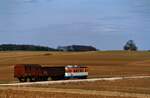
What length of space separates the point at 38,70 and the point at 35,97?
36978 millimetres

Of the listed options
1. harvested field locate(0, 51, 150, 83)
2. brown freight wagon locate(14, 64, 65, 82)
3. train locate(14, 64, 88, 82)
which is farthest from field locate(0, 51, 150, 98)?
train locate(14, 64, 88, 82)

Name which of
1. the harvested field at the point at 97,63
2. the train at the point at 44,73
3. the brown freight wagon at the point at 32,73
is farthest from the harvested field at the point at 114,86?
the harvested field at the point at 97,63

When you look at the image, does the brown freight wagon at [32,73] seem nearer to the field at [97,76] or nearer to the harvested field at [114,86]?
the field at [97,76]

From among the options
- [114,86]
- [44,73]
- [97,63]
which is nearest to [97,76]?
[44,73]

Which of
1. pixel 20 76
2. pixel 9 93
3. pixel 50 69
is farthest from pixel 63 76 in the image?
pixel 9 93

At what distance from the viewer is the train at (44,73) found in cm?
7375

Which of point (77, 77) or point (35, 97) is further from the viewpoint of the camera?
point (77, 77)

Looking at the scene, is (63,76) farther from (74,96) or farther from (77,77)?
(74,96)

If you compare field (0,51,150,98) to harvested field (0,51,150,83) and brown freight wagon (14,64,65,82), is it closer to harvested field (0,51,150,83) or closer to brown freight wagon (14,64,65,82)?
harvested field (0,51,150,83)

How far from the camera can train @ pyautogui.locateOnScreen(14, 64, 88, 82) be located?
7375cm

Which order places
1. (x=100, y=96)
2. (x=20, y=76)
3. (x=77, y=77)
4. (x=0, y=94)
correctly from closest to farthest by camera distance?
1. (x=100, y=96)
2. (x=0, y=94)
3. (x=20, y=76)
4. (x=77, y=77)

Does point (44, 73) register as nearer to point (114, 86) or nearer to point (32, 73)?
point (32, 73)

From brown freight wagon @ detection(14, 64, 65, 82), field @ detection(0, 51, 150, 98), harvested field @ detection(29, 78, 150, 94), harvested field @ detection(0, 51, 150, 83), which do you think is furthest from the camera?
harvested field @ detection(0, 51, 150, 83)

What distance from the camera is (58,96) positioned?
3769 centimetres
